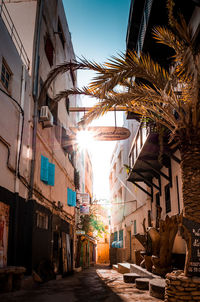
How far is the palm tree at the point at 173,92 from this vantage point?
661cm

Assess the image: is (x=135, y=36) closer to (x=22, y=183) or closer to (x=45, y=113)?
(x=45, y=113)

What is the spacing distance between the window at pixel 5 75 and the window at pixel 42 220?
5093mm

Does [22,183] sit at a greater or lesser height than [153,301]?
greater

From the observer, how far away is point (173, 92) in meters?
7.11

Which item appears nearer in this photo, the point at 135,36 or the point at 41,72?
the point at 41,72

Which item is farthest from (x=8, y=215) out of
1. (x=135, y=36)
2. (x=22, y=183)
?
(x=135, y=36)

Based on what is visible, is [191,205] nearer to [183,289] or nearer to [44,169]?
[183,289]

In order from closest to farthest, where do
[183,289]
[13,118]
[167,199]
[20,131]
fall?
[183,289] → [13,118] → [20,131] → [167,199]

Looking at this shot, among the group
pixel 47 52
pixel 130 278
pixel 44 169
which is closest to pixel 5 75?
pixel 44 169

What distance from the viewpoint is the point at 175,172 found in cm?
1268

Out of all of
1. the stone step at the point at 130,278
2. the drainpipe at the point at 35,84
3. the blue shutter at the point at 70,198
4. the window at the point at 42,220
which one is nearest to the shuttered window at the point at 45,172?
the drainpipe at the point at 35,84

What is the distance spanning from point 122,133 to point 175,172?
3857 mm

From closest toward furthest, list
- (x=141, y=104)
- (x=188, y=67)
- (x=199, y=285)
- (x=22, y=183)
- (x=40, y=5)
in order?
1. (x=199, y=285)
2. (x=188, y=67)
3. (x=141, y=104)
4. (x=22, y=183)
5. (x=40, y=5)

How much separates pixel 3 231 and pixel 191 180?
19.2ft
